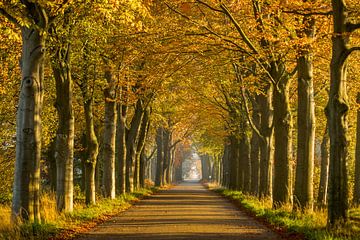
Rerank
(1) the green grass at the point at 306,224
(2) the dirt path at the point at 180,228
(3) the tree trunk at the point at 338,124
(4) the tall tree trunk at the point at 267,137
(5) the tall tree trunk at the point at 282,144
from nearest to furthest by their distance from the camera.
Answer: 1. (1) the green grass at the point at 306,224
2. (3) the tree trunk at the point at 338,124
3. (2) the dirt path at the point at 180,228
4. (5) the tall tree trunk at the point at 282,144
5. (4) the tall tree trunk at the point at 267,137

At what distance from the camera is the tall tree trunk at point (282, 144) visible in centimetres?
1759

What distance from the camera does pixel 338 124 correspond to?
38.7 ft

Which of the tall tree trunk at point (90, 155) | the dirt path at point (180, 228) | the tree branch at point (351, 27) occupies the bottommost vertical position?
the dirt path at point (180, 228)

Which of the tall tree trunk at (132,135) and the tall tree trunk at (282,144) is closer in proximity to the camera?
the tall tree trunk at (282,144)

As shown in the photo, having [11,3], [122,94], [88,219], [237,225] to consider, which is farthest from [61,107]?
[122,94]

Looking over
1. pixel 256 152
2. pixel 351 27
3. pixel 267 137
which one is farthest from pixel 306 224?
pixel 256 152

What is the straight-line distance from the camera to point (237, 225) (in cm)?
1491

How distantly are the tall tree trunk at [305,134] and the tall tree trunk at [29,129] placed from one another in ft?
25.4

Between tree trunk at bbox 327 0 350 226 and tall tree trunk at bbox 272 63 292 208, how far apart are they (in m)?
5.68

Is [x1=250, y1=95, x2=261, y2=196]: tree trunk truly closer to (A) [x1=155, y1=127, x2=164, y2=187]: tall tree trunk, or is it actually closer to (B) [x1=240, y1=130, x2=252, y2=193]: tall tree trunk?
(B) [x1=240, y1=130, x2=252, y2=193]: tall tree trunk

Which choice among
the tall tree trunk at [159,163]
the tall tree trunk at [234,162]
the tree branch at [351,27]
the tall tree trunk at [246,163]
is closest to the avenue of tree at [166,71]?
the tree branch at [351,27]

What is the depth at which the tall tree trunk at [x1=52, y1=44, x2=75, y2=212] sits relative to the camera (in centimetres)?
1600

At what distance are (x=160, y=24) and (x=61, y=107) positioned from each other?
4626mm

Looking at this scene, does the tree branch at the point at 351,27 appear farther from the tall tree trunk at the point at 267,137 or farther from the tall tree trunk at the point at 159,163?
the tall tree trunk at the point at 159,163
